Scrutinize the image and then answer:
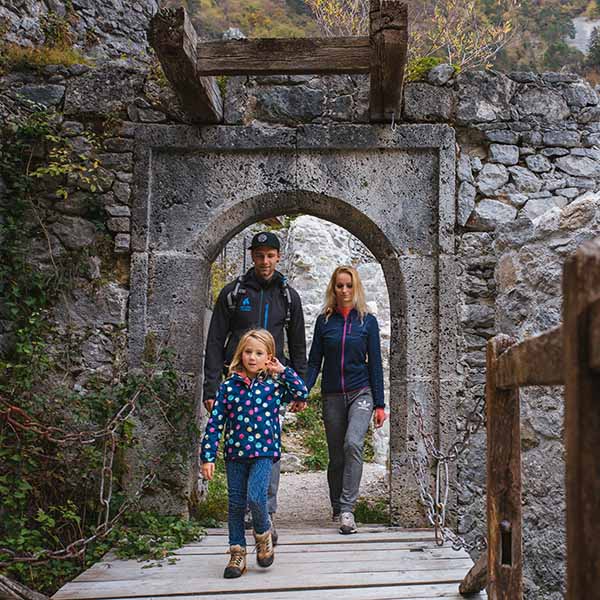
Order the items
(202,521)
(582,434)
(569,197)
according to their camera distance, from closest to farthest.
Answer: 1. (582,434)
2. (202,521)
3. (569,197)

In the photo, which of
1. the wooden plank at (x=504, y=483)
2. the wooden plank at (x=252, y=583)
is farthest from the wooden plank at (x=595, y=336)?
the wooden plank at (x=252, y=583)

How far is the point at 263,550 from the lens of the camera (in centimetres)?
333

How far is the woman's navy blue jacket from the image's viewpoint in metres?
4.33

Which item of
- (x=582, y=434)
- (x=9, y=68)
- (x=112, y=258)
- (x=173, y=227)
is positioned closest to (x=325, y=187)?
(x=173, y=227)

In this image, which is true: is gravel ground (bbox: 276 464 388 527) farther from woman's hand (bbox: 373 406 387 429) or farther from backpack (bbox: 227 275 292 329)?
backpack (bbox: 227 275 292 329)

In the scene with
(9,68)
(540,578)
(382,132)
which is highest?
(9,68)

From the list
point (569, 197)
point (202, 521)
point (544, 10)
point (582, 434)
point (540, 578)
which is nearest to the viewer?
point (582, 434)

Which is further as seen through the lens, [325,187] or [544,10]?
[544,10]

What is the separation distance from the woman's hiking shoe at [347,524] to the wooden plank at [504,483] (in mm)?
2341

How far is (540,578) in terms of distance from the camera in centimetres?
333

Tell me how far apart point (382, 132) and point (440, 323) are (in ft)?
4.62

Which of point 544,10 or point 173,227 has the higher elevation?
point 544,10

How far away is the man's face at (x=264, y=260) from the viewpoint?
163 inches

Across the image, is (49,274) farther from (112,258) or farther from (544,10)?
(544,10)
